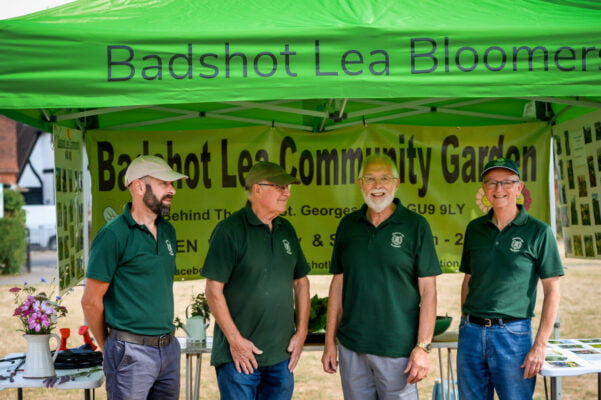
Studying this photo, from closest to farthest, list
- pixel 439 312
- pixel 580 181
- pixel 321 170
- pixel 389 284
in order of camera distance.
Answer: pixel 389 284, pixel 580 181, pixel 321 170, pixel 439 312

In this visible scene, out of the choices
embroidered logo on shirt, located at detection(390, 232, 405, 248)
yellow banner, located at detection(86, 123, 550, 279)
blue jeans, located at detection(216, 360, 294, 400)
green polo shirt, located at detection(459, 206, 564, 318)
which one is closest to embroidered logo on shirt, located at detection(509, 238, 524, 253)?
green polo shirt, located at detection(459, 206, 564, 318)

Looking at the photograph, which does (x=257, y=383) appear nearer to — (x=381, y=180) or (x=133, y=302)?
(x=133, y=302)

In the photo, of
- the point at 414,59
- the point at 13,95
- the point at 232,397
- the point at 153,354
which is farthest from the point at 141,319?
the point at 414,59

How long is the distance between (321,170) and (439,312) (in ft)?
21.4

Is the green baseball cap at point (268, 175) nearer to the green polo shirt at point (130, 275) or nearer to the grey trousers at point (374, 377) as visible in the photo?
the green polo shirt at point (130, 275)

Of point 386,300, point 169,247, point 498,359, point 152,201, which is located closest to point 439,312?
point 498,359

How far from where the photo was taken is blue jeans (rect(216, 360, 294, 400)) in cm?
312

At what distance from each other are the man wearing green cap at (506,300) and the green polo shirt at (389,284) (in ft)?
1.36

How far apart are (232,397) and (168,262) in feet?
2.43

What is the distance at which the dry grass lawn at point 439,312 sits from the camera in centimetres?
662

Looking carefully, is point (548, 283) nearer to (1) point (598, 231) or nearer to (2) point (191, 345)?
(1) point (598, 231)

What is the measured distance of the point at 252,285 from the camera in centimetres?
313

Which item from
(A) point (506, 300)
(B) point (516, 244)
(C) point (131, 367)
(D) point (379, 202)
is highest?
(D) point (379, 202)

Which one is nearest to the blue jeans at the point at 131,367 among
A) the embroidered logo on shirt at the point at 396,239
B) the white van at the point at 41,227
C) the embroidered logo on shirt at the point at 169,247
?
the embroidered logo on shirt at the point at 169,247
